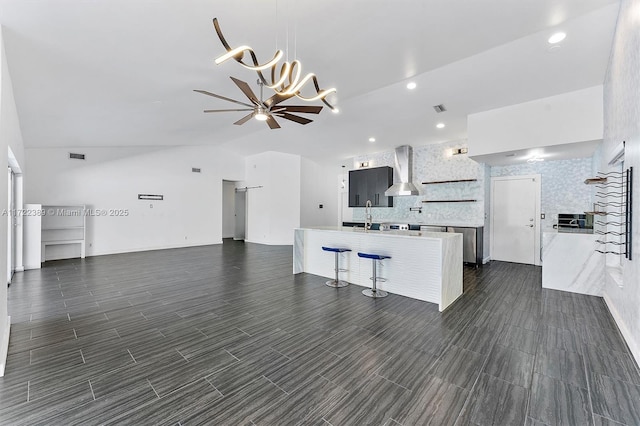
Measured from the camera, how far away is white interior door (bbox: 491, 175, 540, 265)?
20.5ft

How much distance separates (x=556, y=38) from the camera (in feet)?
9.99

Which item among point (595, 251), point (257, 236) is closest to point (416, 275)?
point (595, 251)

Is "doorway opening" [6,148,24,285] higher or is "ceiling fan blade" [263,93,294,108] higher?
"ceiling fan blade" [263,93,294,108]

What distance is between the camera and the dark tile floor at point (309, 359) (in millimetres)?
1731

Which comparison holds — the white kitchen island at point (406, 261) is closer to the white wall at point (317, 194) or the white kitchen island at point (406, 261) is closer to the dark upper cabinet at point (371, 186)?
the dark upper cabinet at point (371, 186)

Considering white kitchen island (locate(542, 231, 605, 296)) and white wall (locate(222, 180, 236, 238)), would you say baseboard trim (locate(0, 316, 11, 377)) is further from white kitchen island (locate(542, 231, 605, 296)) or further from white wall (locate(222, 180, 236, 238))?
white wall (locate(222, 180, 236, 238))

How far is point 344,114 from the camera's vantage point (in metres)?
5.55

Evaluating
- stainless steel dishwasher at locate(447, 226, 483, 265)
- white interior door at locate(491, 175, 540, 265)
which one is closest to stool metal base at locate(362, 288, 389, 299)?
stainless steel dishwasher at locate(447, 226, 483, 265)

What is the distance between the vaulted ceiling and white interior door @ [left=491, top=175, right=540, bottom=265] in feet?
8.34

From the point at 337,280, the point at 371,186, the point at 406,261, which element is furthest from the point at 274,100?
the point at 371,186

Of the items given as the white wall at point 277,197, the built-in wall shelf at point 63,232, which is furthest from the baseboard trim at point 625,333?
the built-in wall shelf at point 63,232

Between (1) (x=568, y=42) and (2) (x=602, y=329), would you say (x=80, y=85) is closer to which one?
(1) (x=568, y=42)

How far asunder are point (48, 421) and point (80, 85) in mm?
3484

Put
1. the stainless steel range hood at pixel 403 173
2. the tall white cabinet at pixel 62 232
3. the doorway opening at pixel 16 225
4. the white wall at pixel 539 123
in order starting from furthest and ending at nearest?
the stainless steel range hood at pixel 403 173 < the tall white cabinet at pixel 62 232 < the doorway opening at pixel 16 225 < the white wall at pixel 539 123
